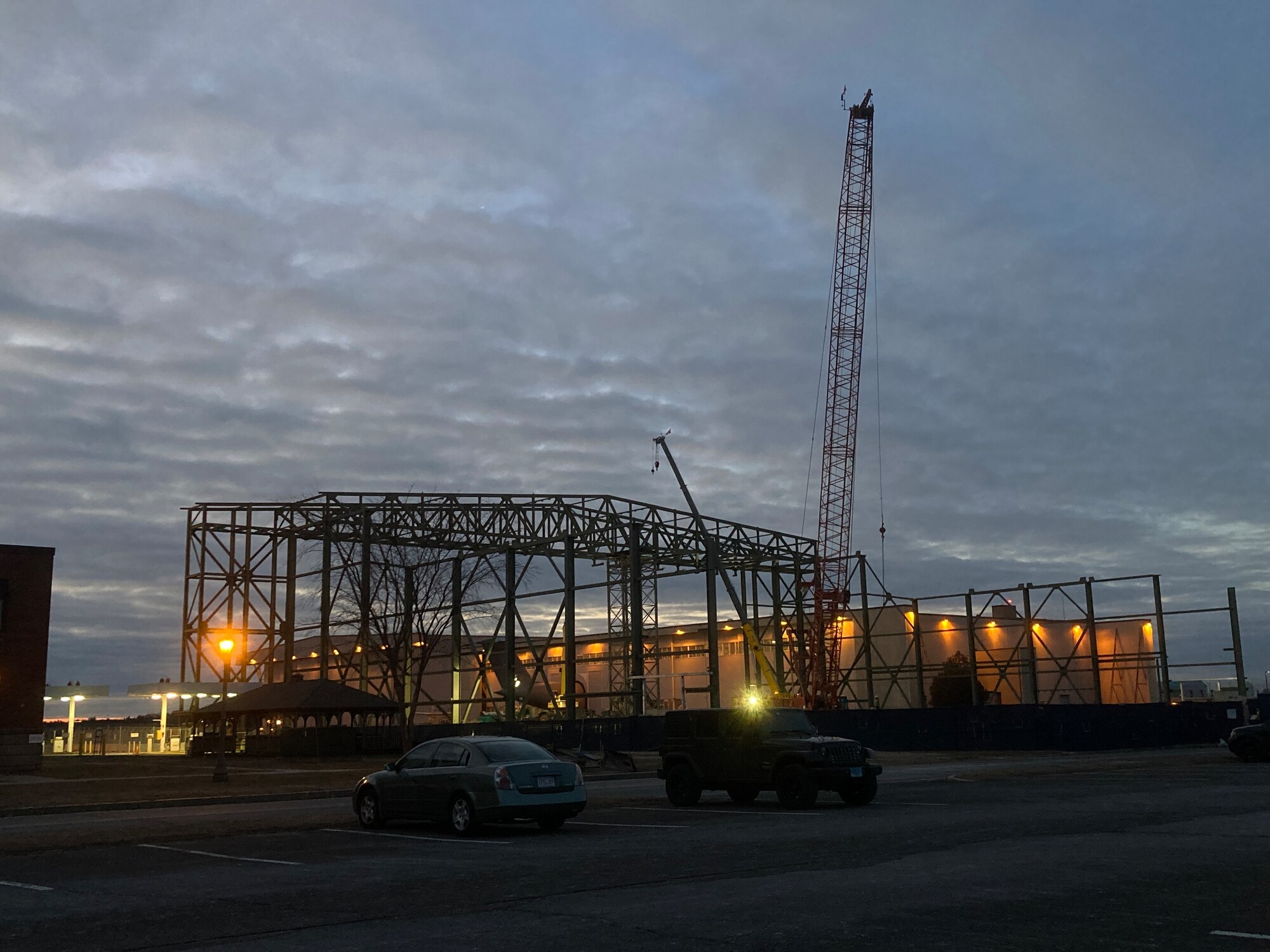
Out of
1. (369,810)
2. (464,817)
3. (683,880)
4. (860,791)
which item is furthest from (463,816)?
(860,791)

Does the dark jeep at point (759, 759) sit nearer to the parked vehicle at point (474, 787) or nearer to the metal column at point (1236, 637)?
the parked vehicle at point (474, 787)

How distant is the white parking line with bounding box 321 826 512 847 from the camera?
1582cm

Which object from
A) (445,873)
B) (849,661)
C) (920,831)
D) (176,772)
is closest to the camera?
(445,873)

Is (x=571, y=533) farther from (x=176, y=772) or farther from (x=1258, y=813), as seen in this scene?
(x=1258, y=813)

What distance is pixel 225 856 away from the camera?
14.8m

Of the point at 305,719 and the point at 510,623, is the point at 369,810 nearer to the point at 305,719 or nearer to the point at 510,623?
the point at 305,719

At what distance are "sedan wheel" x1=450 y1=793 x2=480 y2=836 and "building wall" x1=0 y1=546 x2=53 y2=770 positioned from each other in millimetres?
29716

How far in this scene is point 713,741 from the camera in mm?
21547

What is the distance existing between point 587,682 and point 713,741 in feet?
225

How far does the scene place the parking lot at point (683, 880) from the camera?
849 cm

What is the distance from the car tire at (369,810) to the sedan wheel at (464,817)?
1.77 metres

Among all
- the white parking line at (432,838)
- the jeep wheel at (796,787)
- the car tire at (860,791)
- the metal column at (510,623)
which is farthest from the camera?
the metal column at (510,623)

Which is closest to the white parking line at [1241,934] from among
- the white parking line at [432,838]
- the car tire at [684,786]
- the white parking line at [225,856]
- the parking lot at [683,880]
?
the parking lot at [683,880]

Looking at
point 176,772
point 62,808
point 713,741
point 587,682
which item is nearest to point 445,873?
point 713,741
